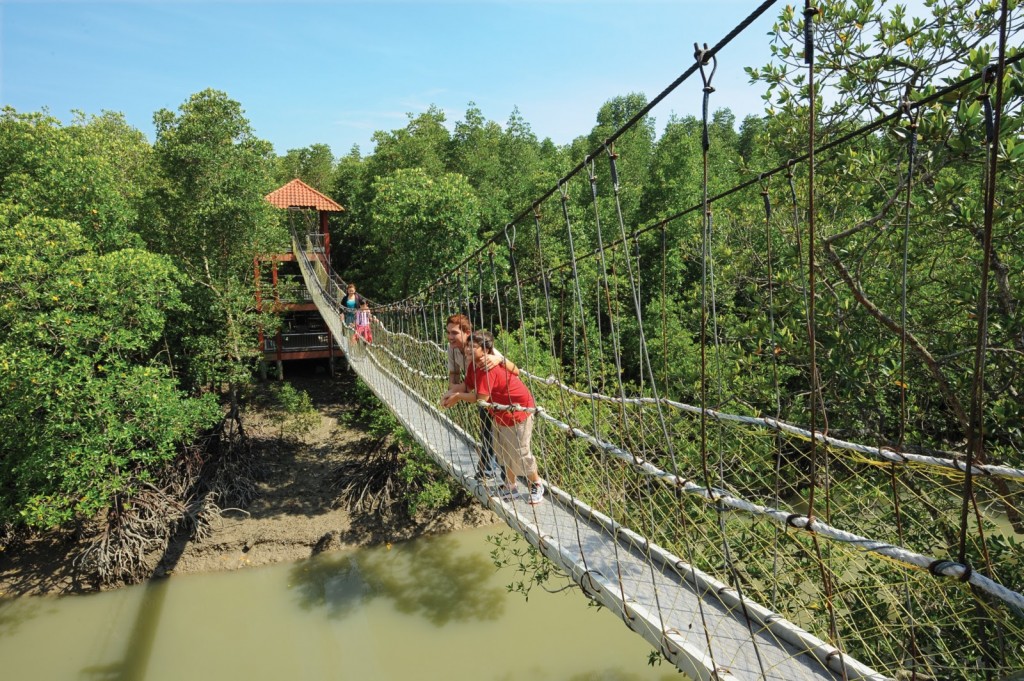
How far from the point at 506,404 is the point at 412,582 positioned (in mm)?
3996

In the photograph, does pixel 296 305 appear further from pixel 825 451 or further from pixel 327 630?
pixel 825 451

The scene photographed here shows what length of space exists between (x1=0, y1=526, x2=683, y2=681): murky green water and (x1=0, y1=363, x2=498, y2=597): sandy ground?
0.57ft

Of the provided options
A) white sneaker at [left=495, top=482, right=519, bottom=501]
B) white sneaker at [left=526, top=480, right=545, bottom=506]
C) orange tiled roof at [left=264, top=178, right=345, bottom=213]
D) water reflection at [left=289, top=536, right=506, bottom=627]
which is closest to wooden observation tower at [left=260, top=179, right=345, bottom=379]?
orange tiled roof at [left=264, top=178, right=345, bottom=213]

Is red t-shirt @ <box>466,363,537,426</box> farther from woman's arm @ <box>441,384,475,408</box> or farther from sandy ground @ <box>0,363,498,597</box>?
sandy ground @ <box>0,363,498,597</box>

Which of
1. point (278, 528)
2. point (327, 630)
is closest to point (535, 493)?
point (327, 630)

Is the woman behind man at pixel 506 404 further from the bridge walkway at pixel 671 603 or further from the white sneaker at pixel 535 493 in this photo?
the bridge walkway at pixel 671 603

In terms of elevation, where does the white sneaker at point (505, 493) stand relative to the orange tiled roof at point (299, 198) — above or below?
below

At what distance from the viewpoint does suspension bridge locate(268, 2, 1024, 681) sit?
138 centimetres

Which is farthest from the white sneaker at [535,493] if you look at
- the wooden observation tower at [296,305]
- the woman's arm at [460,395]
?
the wooden observation tower at [296,305]

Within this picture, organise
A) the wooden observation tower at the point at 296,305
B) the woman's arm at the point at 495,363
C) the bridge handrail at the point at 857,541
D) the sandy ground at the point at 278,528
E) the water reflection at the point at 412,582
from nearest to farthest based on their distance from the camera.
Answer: the bridge handrail at the point at 857,541 < the woman's arm at the point at 495,363 < the water reflection at the point at 412,582 < the sandy ground at the point at 278,528 < the wooden observation tower at the point at 296,305

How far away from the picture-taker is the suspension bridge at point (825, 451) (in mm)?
1376

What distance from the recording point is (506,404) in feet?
7.25

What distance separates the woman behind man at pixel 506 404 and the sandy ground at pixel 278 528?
14.1 feet

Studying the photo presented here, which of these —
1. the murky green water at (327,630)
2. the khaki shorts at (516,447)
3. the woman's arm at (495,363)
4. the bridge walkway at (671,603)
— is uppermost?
the woman's arm at (495,363)
